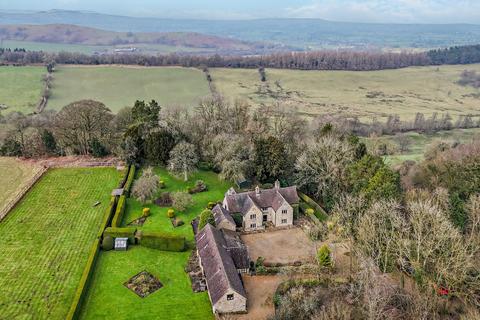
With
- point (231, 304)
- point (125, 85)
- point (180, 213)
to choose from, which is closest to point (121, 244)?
point (180, 213)

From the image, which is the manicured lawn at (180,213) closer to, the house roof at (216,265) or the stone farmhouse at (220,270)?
the house roof at (216,265)

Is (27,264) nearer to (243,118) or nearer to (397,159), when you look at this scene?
(243,118)

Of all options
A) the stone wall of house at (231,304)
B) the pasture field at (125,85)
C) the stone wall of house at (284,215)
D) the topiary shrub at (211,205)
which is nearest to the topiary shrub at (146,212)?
the topiary shrub at (211,205)

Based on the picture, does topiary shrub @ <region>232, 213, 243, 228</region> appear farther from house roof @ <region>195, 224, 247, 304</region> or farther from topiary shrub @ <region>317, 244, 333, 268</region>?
topiary shrub @ <region>317, 244, 333, 268</region>

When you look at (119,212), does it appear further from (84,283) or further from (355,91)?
(355,91)

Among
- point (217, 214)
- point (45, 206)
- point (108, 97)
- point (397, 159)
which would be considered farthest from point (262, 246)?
point (108, 97)
